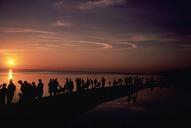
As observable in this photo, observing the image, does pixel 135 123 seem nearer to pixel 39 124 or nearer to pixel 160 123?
pixel 160 123

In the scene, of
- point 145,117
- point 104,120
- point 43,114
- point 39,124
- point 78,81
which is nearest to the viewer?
point 39,124

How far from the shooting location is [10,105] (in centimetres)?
2122

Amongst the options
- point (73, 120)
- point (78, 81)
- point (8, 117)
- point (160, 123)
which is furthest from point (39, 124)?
point (78, 81)

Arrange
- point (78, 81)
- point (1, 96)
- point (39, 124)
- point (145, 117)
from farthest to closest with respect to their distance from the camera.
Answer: point (78, 81)
point (145, 117)
point (1, 96)
point (39, 124)

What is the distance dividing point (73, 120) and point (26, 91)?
388 centimetres

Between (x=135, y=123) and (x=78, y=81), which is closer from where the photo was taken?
(x=135, y=123)

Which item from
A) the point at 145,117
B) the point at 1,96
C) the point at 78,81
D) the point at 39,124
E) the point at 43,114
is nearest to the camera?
the point at 39,124

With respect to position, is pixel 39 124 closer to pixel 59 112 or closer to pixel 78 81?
pixel 59 112

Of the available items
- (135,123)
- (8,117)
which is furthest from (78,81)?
(8,117)

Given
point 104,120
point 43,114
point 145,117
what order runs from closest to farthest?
point 43,114
point 104,120
point 145,117

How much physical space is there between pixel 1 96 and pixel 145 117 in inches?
439

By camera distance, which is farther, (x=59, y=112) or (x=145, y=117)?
(x=145, y=117)

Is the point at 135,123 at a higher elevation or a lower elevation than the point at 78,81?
lower

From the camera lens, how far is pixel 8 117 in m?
16.9
